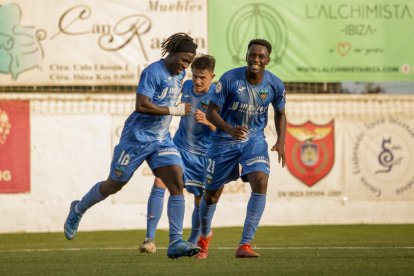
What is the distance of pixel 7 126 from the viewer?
2184cm

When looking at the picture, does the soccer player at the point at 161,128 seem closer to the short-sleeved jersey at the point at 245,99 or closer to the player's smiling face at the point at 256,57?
the short-sleeved jersey at the point at 245,99

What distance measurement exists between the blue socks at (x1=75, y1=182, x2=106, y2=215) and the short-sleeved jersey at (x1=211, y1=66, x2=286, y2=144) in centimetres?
164

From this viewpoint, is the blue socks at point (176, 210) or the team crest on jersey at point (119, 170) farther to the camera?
the team crest on jersey at point (119, 170)

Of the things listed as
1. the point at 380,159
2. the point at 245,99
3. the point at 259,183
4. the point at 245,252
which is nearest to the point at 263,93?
the point at 245,99

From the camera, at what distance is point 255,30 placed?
886 inches

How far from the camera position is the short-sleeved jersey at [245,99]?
12711mm

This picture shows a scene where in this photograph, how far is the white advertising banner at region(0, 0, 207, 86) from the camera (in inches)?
872

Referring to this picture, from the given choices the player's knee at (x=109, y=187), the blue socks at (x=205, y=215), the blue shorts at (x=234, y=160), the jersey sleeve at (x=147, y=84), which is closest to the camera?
the jersey sleeve at (x=147, y=84)

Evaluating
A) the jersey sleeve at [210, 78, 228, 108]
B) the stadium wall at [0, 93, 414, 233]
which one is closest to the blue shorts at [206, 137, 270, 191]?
the jersey sleeve at [210, 78, 228, 108]

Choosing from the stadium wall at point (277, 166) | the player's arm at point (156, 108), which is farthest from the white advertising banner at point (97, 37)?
the player's arm at point (156, 108)

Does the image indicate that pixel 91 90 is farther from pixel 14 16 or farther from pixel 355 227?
pixel 355 227

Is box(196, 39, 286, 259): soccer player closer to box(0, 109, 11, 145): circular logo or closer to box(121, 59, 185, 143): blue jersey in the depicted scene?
box(121, 59, 185, 143): blue jersey

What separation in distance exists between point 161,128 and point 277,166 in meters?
10.1

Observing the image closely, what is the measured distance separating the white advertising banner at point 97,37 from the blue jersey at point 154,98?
9.56 m
